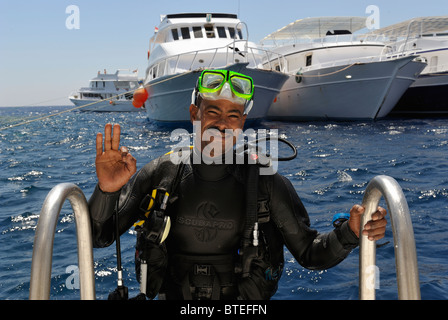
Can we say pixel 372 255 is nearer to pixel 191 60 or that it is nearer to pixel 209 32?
pixel 191 60

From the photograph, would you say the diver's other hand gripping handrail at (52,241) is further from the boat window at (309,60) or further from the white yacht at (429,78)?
the boat window at (309,60)

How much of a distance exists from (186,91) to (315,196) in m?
12.7

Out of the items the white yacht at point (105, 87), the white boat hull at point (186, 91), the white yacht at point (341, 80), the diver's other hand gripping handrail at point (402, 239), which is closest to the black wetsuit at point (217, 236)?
the diver's other hand gripping handrail at point (402, 239)

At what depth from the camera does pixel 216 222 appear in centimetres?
228

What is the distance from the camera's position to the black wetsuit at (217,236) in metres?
2.21

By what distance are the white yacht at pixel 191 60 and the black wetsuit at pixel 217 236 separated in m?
16.4

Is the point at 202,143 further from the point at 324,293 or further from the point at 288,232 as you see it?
the point at 324,293

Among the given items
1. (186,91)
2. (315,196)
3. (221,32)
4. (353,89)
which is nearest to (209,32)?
(221,32)

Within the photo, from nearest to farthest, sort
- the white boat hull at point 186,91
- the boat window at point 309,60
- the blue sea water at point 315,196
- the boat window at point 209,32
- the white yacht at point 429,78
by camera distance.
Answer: the blue sea water at point 315,196, the white boat hull at point 186,91, the boat window at point 209,32, the white yacht at point 429,78, the boat window at point 309,60

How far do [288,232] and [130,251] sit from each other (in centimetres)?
340

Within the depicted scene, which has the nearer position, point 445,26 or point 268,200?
point 268,200

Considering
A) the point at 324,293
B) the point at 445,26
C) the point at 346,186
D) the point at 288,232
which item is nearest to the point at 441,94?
the point at 445,26

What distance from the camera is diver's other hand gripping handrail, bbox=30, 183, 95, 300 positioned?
1504 millimetres
